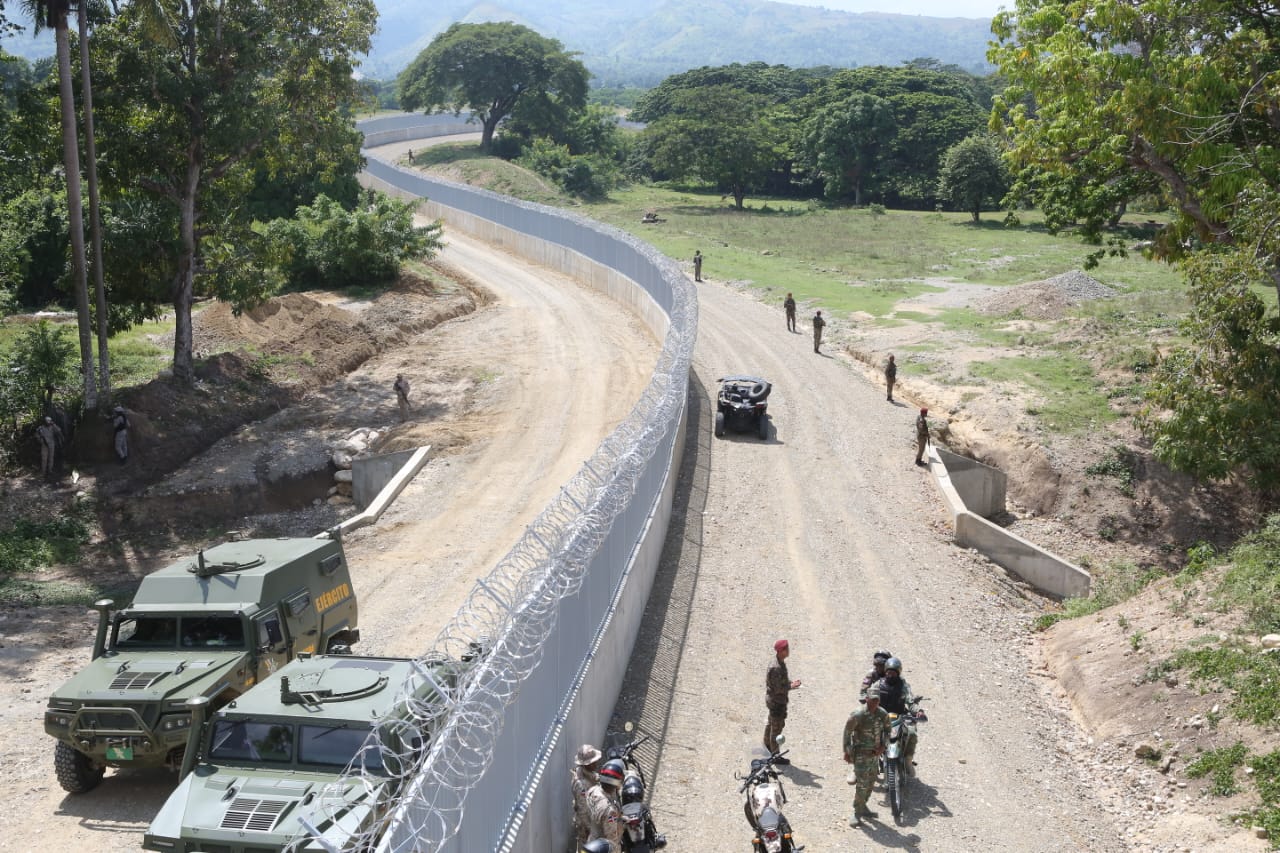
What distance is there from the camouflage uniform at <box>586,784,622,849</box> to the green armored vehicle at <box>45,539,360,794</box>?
14.3 ft

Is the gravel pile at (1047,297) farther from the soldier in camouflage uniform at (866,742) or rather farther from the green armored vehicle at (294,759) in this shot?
the green armored vehicle at (294,759)

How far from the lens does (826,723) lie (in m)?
14.6

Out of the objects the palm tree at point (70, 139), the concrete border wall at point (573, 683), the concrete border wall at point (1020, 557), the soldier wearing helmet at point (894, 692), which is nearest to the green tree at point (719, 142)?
the concrete border wall at point (573, 683)

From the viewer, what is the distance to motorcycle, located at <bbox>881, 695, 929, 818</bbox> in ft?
40.6

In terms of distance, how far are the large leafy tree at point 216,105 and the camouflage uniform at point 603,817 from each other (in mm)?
22187

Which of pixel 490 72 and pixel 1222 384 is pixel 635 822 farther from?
pixel 490 72

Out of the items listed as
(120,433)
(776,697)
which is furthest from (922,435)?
(120,433)

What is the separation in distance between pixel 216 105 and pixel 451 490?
38.0ft

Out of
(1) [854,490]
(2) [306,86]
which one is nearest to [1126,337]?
(1) [854,490]

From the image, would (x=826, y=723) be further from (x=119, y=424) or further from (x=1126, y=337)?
(x=1126, y=337)

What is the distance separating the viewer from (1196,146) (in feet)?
73.1

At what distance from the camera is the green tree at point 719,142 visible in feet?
261

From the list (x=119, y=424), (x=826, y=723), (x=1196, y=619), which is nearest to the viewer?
(x=826, y=723)

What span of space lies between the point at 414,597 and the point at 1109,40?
18671 mm
